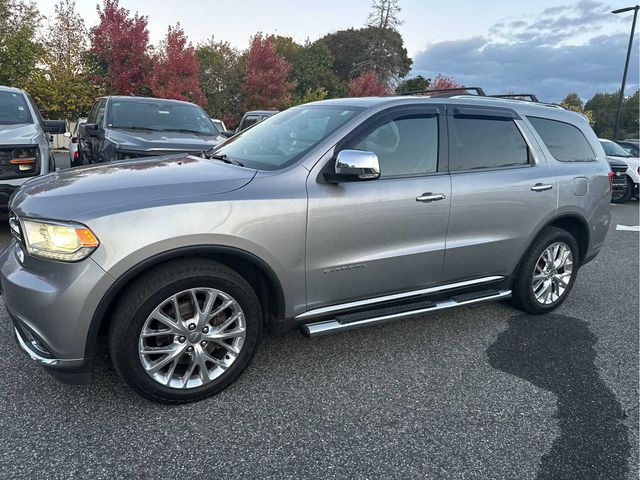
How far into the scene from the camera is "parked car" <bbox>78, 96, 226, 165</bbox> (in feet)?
19.4

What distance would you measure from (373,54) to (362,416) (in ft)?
157

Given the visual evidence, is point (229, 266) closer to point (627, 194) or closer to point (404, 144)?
point (404, 144)

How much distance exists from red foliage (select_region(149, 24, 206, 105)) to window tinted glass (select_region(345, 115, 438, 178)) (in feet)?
66.4

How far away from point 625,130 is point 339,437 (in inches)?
2427

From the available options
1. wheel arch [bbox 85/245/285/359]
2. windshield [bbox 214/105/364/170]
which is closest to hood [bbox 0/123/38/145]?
windshield [bbox 214/105/364/170]

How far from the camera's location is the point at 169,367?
264cm

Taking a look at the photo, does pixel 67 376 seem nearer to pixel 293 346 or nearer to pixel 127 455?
pixel 127 455

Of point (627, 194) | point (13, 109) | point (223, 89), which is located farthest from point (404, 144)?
point (223, 89)

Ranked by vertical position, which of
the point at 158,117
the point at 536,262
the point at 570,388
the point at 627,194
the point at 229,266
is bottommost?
the point at 570,388

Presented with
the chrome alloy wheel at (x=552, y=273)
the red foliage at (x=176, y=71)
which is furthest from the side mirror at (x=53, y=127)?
the red foliage at (x=176, y=71)

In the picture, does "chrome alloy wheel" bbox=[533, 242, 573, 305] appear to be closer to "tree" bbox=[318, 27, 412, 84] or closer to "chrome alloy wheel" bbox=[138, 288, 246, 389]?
"chrome alloy wheel" bbox=[138, 288, 246, 389]

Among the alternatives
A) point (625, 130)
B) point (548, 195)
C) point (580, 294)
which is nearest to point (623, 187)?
point (580, 294)

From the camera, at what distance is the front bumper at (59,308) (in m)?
2.29

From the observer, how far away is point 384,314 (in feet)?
10.4
